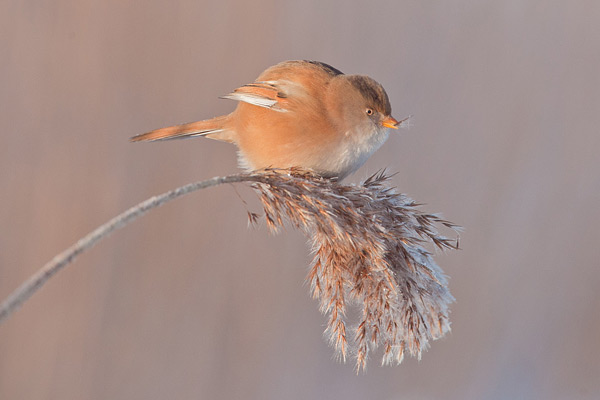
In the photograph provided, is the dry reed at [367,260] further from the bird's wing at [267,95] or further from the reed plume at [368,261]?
the bird's wing at [267,95]

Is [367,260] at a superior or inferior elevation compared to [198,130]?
inferior

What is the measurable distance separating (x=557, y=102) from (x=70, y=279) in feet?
7.61

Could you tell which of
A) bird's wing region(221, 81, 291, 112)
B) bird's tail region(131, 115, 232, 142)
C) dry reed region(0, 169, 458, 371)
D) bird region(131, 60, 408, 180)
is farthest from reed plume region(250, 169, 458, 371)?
bird's tail region(131, 115, 232, 142)

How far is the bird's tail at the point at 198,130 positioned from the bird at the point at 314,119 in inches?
0.8

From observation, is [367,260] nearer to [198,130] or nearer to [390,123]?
[390,123]

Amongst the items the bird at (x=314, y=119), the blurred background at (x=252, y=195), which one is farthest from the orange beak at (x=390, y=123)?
the blurred background at (x=252, y=195)

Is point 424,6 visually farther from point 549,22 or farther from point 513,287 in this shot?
point 513,287

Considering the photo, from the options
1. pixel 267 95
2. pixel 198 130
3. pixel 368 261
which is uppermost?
pixel 267 95

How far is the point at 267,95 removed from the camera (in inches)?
65.3

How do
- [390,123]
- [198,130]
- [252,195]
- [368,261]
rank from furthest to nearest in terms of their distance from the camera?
[252,195], [198,130], [390,123], [368,261]

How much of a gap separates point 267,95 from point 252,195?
996 mm

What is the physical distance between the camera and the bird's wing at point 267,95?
1.64 metres

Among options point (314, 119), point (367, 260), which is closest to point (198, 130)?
point (314, 119)

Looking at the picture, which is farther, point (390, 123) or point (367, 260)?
point (390, 123)
